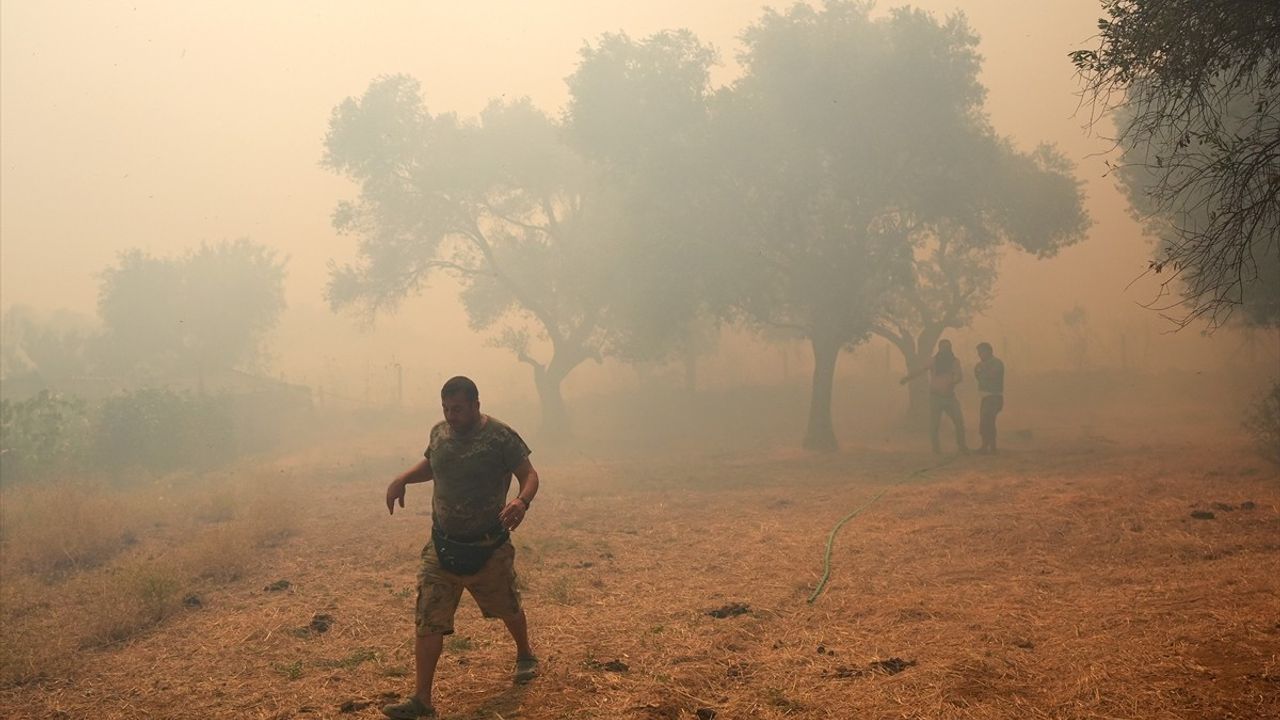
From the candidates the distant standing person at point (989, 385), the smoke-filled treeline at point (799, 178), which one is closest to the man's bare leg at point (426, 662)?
the distant standing person at point (989, 385)

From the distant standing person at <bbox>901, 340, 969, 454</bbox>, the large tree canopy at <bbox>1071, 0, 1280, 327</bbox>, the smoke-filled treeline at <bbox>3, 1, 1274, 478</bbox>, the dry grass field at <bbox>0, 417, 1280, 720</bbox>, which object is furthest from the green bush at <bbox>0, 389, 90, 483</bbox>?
the large tree canopy at <bbox>1071, 0, 1280, 327</bbox>

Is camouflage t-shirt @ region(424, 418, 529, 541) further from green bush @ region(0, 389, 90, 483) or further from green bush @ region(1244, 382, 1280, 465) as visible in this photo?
green bush @ region(0, 389, 90, 483)

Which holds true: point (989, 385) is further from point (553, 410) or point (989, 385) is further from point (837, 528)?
point (553, 410)

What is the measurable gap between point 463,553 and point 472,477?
0.48 meters

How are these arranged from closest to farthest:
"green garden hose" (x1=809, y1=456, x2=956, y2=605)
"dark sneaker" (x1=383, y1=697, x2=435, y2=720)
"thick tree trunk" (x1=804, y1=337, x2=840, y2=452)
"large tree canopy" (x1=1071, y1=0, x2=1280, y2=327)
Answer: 1. "dark sneaker" (x1=383, y1=697, x2=435, y2=720)
2. "large tree canopy" (x1=1071, y1=0, x2=1280, y2=327)
3. "green garden hose" (x1=809, y1=456, x2=956, y2=605)
4. "thick tree trunk" (x1=804, y1=337, x2=840, y2=452)

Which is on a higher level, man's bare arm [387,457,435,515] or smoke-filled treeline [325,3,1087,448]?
smoke-filled treeline [325,3,1087,448]

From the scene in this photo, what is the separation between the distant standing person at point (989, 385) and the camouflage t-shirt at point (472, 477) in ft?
42.3

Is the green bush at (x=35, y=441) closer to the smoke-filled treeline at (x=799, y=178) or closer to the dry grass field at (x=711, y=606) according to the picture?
the dry grass field at (x=711, y=606)

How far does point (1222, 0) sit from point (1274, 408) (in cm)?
1100

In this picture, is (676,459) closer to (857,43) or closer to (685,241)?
(685,241)

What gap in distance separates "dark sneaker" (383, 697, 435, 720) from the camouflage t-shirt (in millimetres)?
985

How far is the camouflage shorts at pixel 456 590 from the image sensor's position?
5.04m

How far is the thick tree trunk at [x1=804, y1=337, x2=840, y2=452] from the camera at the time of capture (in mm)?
21859

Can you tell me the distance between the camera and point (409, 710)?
16.0 ft
